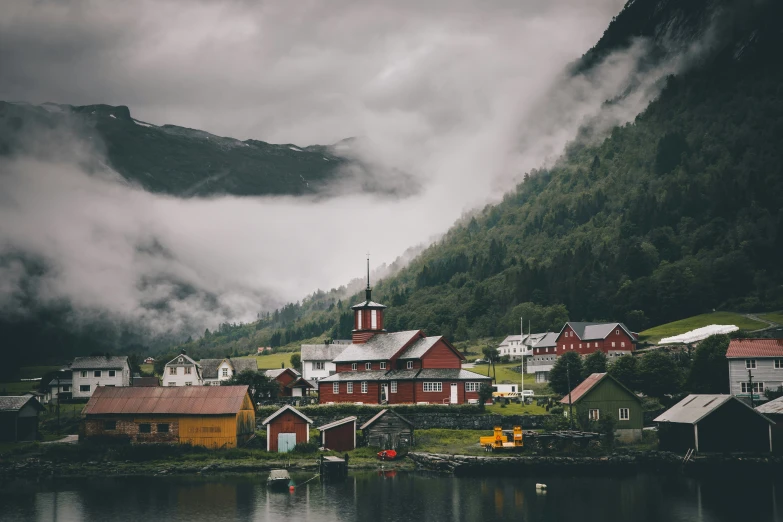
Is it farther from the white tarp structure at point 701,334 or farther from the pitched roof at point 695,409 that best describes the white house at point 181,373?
the pitched roof at point 695,409

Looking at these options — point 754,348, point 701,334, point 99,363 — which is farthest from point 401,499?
point 99,363

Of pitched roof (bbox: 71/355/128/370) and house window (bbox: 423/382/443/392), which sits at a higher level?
pitched roof (bbox: 71/355/128/370)

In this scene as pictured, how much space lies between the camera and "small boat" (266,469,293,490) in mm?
55531

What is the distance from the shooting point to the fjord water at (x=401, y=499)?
47281mm

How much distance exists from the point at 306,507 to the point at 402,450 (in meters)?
18.2

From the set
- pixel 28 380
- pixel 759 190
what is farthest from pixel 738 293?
pixel 28 380

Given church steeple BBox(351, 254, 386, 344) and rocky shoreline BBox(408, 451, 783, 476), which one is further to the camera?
church steeple BBox(351, 254, 386, 344)

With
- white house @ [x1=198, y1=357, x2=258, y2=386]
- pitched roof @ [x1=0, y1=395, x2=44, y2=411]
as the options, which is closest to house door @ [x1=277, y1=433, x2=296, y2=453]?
pitched roof @ [x1=0, y1=395, x2=44, y2=411]

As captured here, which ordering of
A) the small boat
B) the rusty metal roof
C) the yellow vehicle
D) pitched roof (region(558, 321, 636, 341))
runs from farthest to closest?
pitched roof (region(558, 321, 636, 341)) < the rusty metal roof < the yellow vehicle < the small boat

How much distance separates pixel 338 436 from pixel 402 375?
1504 cm

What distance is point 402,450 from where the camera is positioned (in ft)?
220

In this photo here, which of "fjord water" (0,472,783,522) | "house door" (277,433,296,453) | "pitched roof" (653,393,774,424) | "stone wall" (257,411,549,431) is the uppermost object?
"pitched roof" (653,393,774,424)

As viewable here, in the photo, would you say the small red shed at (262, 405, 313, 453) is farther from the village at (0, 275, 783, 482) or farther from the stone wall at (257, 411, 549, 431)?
the stone wall at (257, 411, 549, 431)

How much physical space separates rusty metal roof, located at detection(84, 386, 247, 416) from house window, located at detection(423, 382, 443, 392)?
18885 mm
